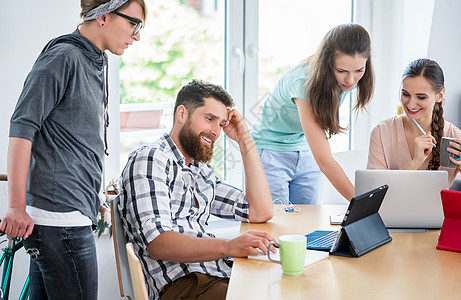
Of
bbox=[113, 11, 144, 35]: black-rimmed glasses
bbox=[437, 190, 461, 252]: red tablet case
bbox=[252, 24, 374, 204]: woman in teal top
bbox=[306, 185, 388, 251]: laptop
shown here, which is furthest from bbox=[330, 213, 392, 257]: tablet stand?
bbox=[113, 11, 144, 35]: black-rimmed glasses

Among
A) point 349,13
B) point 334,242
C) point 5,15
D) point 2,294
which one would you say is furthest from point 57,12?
point 349,13

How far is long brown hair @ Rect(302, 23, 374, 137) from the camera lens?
7.11ft

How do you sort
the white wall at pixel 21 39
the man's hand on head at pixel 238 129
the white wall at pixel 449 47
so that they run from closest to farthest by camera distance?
the man's hand on head at pixel 238 129
the white wall at pixel 21 39
the white wall at pixel 449 47

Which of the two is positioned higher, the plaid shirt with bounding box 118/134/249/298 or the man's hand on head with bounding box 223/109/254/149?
the man's hand on head with bounding box 223/109/254/149

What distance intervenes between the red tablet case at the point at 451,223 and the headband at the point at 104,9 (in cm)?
118

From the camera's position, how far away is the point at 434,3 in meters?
3.17

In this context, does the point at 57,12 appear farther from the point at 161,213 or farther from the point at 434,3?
the point at 434,3

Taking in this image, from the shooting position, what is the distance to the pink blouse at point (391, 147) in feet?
7.25

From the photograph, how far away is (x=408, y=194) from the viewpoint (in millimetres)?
1724

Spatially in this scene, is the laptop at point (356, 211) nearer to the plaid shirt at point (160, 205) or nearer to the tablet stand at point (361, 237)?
the tablet stand at point (361, 237)

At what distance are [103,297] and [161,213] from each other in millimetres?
1339

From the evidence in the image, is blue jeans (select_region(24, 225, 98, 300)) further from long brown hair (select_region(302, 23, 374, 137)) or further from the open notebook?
long brown hair (select_region(302, 23, 374, 137))

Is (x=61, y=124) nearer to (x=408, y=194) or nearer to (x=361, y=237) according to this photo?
(x=361, y=237)

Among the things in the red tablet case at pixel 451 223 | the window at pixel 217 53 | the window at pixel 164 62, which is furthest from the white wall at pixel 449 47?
the red tablet case at pixel 451 223
